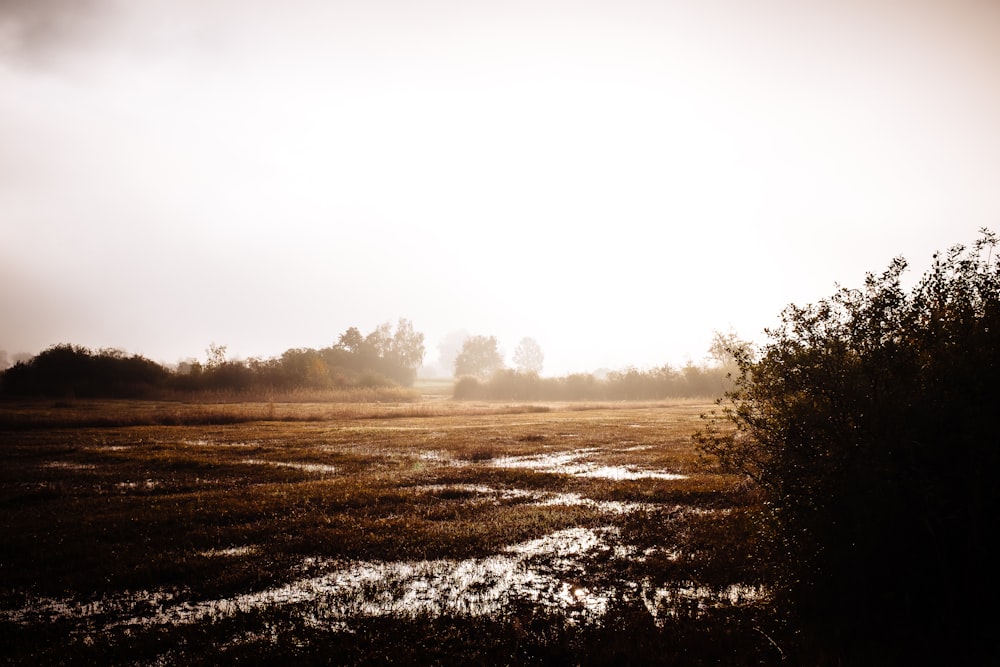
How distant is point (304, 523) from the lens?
9.95 m

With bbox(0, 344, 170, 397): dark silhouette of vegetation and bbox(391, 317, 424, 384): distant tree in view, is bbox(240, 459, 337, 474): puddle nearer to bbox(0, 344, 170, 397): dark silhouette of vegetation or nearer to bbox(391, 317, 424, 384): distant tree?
bbox(0, 344, 170, 397): dark silhouette of vegetation

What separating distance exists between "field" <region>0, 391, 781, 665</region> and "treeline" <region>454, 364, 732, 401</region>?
66.9 m

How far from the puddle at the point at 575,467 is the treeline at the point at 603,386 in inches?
2491

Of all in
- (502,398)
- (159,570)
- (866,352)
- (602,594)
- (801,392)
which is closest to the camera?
(866,352)

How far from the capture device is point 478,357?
456ft

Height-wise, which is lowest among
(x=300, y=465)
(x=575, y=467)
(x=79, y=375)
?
(x=575, y=467)

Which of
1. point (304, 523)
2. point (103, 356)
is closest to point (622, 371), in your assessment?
point (103, 356)

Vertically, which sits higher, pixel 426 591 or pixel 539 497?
pixel 426 591

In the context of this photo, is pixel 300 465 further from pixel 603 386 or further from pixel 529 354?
pixel 529 354

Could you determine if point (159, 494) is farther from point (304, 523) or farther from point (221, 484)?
point (304, 523)

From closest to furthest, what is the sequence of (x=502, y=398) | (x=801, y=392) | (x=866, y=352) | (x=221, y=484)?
(x=866, y=352), (x=801, y=392), (x=221, y=484), (x=502, y=398)

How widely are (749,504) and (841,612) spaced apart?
6262 millimetres

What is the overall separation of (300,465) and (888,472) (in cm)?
1710

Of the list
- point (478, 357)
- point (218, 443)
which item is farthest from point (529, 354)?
point (218, 443)
